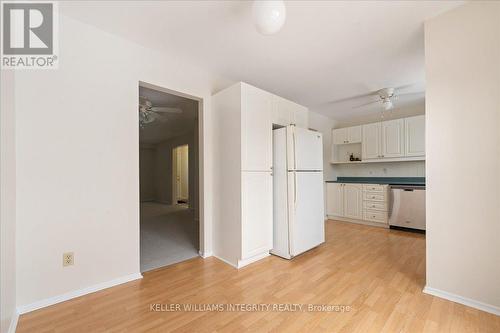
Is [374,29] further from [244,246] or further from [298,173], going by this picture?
[244,246]

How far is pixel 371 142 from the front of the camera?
4.70 meters

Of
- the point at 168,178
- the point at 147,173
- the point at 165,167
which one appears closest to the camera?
the point at 168,178

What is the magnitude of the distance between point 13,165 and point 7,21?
3.61 ft

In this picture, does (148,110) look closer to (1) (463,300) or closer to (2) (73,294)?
(2) (73,294)

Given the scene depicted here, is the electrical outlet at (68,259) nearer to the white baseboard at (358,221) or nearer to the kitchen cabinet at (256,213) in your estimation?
the kitchen cabinet at (256,213)

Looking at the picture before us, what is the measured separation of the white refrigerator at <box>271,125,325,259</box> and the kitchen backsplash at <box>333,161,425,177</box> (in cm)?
274

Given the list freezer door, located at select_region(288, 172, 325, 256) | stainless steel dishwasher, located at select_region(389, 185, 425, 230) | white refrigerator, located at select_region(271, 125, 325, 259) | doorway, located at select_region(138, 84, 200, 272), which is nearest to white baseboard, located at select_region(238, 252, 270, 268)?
white refrigerator, located at select_region(271, 125, 325, 259)

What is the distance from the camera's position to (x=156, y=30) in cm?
207

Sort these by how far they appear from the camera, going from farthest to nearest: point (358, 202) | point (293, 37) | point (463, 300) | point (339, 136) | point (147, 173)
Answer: point (147, 173) < point (339, 136) < point (358, 202) < point (293, 37) < point (463, 300)

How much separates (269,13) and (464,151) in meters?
1.87

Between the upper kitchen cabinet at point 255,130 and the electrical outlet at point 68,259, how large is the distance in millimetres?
1762

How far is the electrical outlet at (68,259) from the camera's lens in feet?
6.02

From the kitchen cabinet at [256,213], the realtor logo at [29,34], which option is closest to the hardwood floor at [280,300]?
the kitchen cabinet at [256,213]

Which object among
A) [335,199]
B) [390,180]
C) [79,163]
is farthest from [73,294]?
[390,180]
